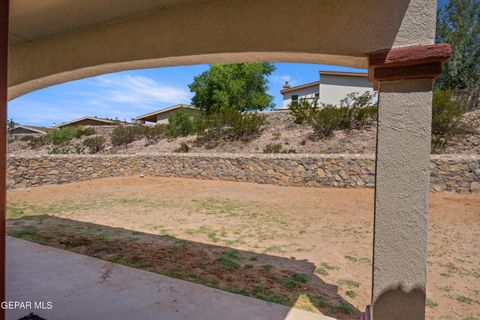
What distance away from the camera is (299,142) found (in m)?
14.2

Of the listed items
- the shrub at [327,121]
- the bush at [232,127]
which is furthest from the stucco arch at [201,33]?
the bush at [232,127]

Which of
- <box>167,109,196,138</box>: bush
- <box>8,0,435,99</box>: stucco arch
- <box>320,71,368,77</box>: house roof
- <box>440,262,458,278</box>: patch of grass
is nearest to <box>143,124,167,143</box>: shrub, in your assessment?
<box>167,109,196,138</box>: bush

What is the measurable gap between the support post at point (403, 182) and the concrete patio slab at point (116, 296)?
82 cm

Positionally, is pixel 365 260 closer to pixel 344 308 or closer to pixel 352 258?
pixel 352 258

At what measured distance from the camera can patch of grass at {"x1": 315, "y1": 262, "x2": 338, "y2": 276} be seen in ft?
12.9

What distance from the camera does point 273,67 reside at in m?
30.6

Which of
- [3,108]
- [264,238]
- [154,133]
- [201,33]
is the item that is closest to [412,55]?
[201,33]

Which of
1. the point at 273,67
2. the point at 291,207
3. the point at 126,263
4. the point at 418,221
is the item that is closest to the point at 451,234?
the point at 291,207

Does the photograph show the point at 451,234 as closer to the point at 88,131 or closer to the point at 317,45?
the point at 317,45

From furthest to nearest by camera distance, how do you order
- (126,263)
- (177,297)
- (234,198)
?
1. (234,198)
2. (126,263)
3. (177,297)

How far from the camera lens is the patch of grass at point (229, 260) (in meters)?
4.00

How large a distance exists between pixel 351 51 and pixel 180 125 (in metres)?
17.6

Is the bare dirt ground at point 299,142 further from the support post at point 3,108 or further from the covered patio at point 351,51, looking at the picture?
the support post at point 3,108

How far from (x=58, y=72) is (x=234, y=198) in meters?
6.46
